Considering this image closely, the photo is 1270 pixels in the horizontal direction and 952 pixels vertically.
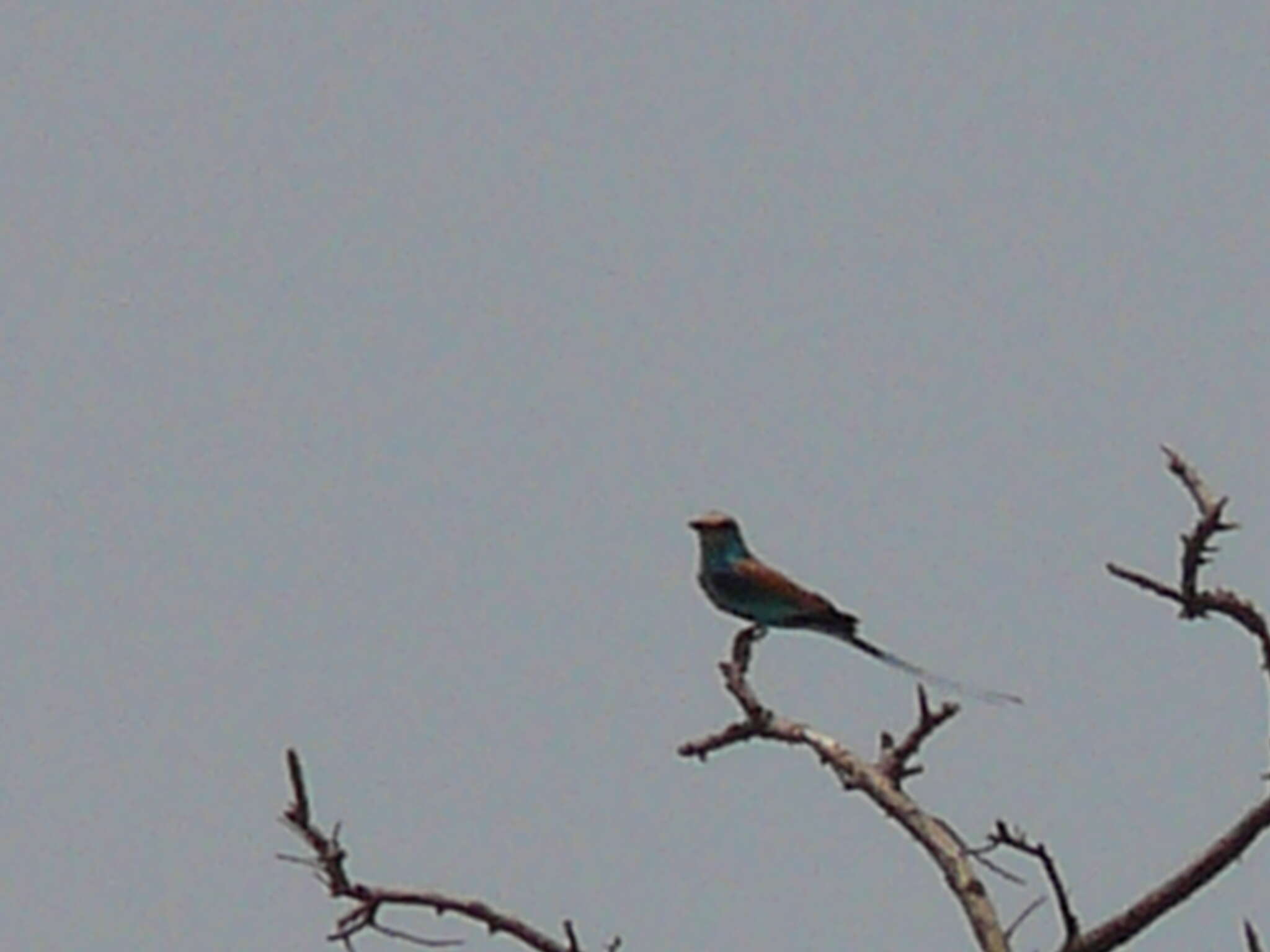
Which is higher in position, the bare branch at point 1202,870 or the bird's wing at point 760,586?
the bird's wing at point 760,586

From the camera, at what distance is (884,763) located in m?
9.63

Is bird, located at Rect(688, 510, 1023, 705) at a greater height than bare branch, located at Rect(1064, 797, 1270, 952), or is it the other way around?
bird, located at Rect(688, 510, 1023, 705)

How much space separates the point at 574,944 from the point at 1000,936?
1637mm

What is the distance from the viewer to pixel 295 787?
29.1 ft

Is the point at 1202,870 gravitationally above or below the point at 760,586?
below

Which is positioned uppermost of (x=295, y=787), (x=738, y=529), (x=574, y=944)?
(x=738, y=529)

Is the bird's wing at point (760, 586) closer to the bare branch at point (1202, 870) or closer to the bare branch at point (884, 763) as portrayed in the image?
the bare branch at point (884, 763)

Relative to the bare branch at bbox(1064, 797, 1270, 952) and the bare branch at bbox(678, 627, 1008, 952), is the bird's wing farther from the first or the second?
the bare branch at bbox(1064, 797, 1270, 952)

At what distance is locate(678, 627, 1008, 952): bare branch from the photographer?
879 centimetres

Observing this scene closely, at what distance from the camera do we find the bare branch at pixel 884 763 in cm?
879

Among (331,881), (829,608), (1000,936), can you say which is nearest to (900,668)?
(829,608)

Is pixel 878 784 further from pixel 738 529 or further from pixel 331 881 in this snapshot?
pixel 331 881

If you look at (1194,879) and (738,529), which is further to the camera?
(738,529)

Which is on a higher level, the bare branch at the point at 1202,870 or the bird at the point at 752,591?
the bird at the point at 752,591
